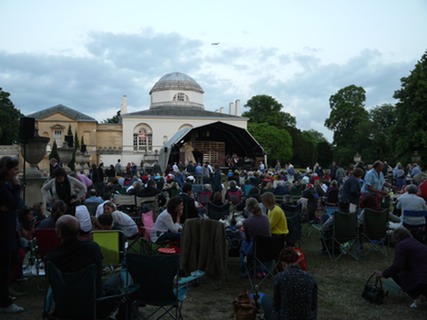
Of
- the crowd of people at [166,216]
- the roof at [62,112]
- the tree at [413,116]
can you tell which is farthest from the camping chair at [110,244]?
the roof at [62,112]

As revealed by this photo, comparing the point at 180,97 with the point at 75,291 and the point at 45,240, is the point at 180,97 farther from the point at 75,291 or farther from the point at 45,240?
the point at 75,291

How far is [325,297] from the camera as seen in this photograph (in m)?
5.77

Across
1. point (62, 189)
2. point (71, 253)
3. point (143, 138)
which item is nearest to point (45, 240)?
point (62, 189)

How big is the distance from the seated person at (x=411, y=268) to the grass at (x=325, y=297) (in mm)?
234

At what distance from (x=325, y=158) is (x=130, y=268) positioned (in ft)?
197

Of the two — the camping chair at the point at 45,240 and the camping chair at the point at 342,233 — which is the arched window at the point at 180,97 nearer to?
the camping chair at the point at 342,233

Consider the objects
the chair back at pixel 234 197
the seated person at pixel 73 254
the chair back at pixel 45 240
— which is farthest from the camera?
the chair back at pixel 234 197

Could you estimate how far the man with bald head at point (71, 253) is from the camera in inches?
152

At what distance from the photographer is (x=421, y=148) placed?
2942 cm

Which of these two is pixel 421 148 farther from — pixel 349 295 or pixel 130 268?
pixel 130 268

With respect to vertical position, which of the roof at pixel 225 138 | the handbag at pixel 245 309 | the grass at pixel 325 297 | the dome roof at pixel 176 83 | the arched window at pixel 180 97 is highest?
the dome roof at pixel 176 83

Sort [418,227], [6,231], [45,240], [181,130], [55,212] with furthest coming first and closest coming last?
1. [181,130]
2. [418,227]
3. [55,212]
4. [45,240]
5. [6,231]

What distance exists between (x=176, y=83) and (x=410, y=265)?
186 feet

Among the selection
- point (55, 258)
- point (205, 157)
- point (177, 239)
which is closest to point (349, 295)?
point (177, 239)
